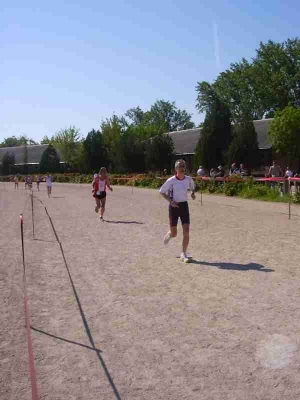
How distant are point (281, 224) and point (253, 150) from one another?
2599 cm

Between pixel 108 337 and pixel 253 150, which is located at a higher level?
pixel 253 150

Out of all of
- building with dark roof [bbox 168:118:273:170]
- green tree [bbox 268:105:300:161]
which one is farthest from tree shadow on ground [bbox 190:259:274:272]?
building with dark roof [bbox 168:118:273:170]

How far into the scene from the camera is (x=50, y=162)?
81.2 m

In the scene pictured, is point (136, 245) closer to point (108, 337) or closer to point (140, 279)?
point (140, 279)

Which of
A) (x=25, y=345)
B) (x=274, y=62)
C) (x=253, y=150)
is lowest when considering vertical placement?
(x=25, y=345)

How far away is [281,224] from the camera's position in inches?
586

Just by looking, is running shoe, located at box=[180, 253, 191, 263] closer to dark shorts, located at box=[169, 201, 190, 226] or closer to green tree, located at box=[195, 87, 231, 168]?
dark shorts, located at box=[169, 201, 190, 226]

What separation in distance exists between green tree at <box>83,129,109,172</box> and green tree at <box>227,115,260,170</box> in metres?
25.7

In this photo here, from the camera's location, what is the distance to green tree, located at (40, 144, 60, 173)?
80312 millimetres

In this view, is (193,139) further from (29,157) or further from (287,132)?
(29,157)

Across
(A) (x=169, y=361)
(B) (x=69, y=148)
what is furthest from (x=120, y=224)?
(B) (x=69, y=148)

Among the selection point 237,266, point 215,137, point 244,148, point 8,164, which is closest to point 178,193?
point 237,266

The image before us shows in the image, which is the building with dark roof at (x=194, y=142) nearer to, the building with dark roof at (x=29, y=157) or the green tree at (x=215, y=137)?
the green tree at (x=215, y=137)

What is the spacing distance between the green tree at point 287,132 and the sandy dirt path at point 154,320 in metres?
31.8
